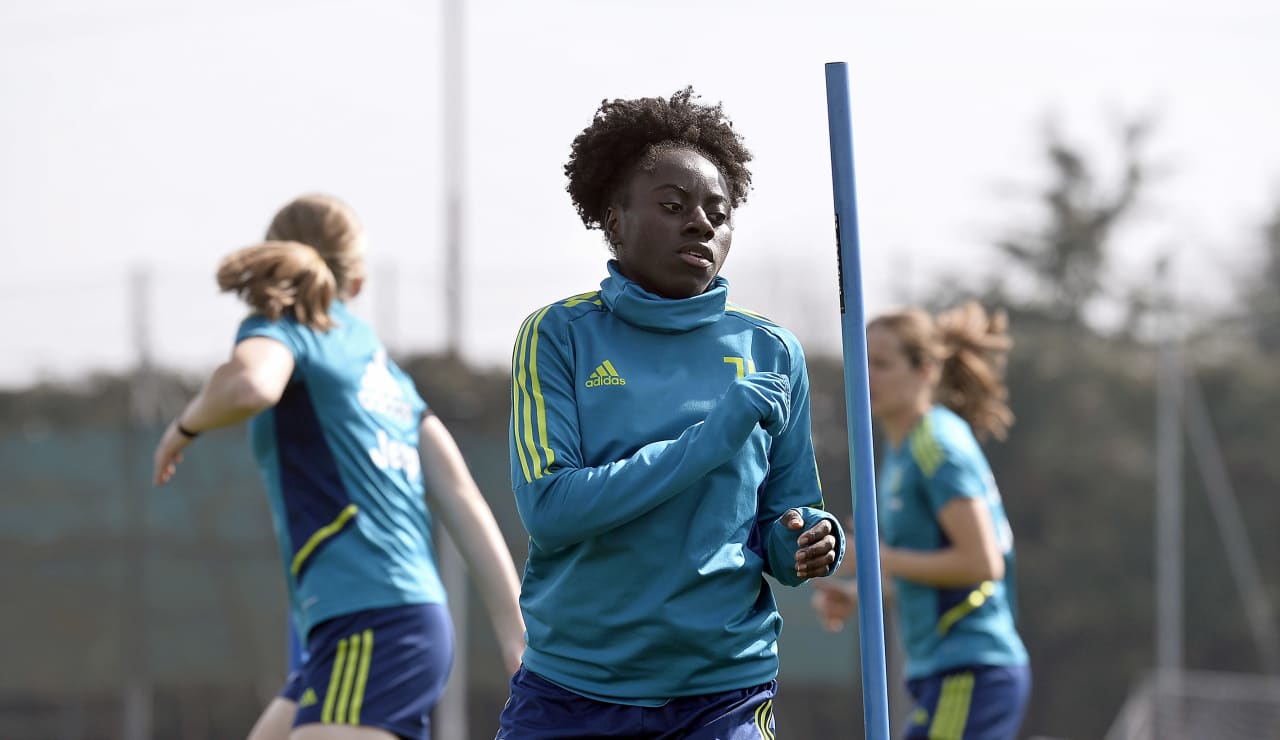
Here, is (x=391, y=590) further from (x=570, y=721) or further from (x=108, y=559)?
(x=108, y=559)

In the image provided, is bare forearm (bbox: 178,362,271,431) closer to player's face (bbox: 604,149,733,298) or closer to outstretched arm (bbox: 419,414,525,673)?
outstretched arm (bbox: 419,414,525,673)

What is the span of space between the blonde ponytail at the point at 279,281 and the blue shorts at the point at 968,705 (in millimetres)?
2187

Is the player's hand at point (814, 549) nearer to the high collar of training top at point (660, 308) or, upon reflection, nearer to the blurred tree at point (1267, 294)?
the high collar of training top at point (660, 308)

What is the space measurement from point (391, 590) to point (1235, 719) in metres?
8.81

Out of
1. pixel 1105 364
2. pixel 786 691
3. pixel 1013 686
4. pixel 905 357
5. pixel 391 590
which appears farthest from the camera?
pixel 1105 364

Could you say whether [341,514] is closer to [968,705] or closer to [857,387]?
[857,387]

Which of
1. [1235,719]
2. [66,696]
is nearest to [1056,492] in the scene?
[1235,719]

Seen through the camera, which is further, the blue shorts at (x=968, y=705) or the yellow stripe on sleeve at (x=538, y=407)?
the blue shorts at (x=968, y=705)

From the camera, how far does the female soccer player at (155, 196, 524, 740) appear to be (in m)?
4.01

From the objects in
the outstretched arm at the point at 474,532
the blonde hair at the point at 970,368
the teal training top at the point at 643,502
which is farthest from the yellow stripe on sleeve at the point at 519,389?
the blonde hair at the point at 970,368

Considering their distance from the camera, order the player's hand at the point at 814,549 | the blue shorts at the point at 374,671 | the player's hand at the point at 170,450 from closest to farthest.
A: the player's hand at the point at 814,549 < the blue shorts at the point at 374,671 < the player's hand at the point at 170,450

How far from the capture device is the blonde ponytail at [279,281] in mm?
4086

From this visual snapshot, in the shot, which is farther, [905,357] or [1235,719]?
[1235,719]

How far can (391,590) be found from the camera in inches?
161
